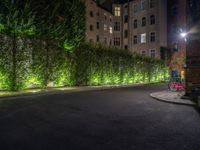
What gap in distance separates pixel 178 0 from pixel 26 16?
32371 mm

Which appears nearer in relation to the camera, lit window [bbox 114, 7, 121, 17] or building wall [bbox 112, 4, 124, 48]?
building wall [bbox 112, 4, 124, 48]

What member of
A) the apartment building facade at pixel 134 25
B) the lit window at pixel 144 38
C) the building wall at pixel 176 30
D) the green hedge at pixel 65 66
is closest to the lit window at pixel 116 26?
the apartment building facade at pixel 134 25

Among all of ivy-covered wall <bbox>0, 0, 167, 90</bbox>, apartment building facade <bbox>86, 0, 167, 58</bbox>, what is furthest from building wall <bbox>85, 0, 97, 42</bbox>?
ivy-covered wall <bbox>0, 0, 167, 90</bbox>

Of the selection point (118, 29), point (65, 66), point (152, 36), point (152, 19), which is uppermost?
point (152, 19)

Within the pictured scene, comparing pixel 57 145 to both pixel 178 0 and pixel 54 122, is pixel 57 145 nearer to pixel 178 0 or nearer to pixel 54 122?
pixel 54 122

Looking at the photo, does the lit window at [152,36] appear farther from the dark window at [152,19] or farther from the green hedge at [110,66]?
the green hedge at [110,66]

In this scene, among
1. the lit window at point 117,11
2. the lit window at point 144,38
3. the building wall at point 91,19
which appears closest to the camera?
the lit window at point 144,38

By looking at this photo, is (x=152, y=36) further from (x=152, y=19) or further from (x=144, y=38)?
(x=152, y=19)

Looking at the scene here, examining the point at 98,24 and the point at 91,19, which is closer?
the point at 91,19

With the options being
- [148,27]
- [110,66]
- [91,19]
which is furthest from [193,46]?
[91,19]

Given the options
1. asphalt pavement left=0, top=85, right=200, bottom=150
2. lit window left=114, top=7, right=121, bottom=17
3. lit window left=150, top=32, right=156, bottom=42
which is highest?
lit window left=114, top=7, right=121, bottom=17

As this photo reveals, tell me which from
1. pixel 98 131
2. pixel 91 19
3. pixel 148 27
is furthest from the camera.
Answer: pixel 91 19

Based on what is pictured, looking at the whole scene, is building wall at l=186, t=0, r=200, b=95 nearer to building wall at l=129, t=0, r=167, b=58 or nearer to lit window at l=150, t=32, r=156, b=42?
building wall at l=129, t=0, r=167, b=58

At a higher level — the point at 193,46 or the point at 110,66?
the point at 193,46
